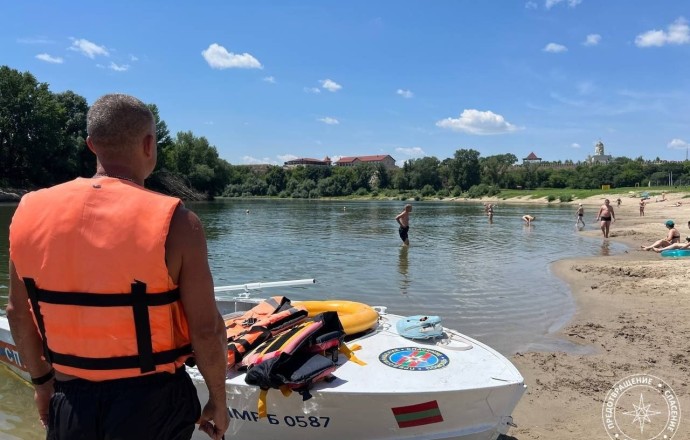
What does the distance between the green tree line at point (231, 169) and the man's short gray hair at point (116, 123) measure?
5373 cm

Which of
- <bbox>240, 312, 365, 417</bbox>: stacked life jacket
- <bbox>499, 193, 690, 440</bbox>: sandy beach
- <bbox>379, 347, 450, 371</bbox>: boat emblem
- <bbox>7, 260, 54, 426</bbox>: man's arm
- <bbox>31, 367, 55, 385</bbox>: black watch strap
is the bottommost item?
<bbox>499, 193, 690, 440</bbox>: sandy beach

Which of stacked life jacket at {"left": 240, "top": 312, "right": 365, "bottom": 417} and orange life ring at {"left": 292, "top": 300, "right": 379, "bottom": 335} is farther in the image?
orange life ring at {"left": 292, "top": 300, "right": 379, "bottom": 335}

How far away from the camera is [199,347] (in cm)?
220

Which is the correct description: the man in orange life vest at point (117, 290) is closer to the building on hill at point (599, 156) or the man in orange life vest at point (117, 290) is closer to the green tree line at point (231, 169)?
the green tree line at point (231, 169)

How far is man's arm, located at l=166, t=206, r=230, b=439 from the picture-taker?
204 cm

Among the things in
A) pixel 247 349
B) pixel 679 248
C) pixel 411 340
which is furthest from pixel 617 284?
pixel 247 349

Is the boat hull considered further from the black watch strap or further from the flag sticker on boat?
the black watch strap

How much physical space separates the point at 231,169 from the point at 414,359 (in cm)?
11901

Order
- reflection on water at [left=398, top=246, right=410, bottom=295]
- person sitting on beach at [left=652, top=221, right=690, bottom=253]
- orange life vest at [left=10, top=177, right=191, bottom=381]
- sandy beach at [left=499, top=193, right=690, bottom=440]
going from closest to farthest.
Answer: orange life vest at [left=10, top=177, right=191, bottom=381], sandy beach at [left=499, top=193, right=690, bottom=440], reflection on water at [left=398, top=246, right=410, bottom=295], person sitting on beach at [left=652, top=221, right=690, bottom=253]

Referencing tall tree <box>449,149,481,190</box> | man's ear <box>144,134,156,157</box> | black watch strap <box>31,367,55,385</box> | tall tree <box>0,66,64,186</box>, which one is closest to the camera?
man's ear <box>144,134,156,157</box>

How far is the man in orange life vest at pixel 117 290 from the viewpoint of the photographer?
6.52 feet

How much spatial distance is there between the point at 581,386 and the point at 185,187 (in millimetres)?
97733

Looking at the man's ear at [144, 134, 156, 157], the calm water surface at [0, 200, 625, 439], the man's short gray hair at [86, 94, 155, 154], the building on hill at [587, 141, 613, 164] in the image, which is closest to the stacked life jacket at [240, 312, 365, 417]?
the man's ear at [144, 134, 156, 157]

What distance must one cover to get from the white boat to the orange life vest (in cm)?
223
